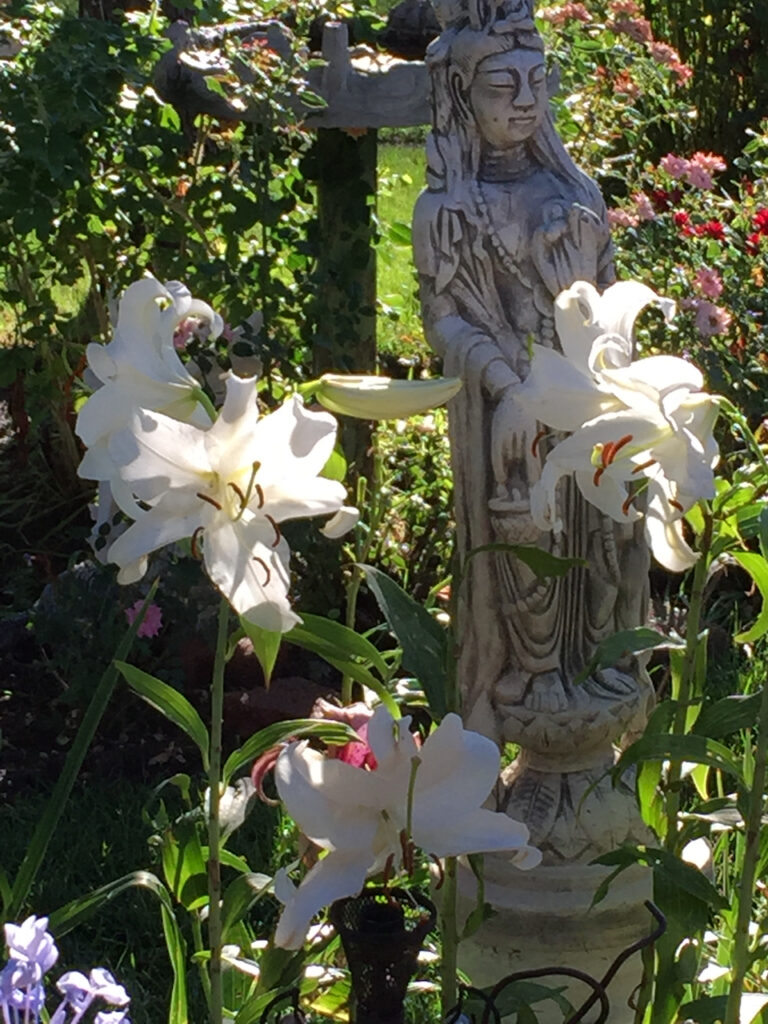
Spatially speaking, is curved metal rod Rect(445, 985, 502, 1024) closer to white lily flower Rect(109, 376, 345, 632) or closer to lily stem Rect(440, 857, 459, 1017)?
lily stem Rect(440, 857, 459, 1017)

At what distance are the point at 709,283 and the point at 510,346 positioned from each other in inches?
68.7

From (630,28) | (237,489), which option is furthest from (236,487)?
(630,28)

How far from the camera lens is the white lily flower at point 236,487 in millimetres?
1010

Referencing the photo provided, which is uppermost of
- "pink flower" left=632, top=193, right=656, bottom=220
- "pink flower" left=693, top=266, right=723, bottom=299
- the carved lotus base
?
"pink flower" left=632, top=193, right=656, bottom=220

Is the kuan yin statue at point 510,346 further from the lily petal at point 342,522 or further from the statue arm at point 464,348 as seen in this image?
the lily petal at point 342,522

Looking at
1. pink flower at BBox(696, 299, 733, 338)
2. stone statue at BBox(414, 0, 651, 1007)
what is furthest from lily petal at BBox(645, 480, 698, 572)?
pink flower at BBox(696, 299, 733, 338)

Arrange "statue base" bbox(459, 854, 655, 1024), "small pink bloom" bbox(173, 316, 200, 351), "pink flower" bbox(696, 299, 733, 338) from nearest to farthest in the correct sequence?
1. "statue base" bbox(459, 854, 655, 1024)
2. "small pink bloom" bbox(173, 316, 200, 351)
3. "pink flower" bbox(696, 299, 733, 338)

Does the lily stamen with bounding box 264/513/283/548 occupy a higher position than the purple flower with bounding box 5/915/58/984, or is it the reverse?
the lily stamen with bounding box 264/513/283/548

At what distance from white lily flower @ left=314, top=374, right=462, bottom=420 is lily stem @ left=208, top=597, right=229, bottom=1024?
0.16 meters

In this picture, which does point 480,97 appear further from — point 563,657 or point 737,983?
point 737,983

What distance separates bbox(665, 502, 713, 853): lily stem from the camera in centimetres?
133

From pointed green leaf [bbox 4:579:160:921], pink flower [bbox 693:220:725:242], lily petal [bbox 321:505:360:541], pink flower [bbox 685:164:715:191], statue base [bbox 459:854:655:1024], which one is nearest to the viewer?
lily petal [bbox 321:505:360:541]

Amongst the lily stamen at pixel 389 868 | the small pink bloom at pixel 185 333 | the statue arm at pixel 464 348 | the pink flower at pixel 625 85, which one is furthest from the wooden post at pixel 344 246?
the lily stamen at pixel 389 868

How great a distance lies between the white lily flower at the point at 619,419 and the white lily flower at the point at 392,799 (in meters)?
0.21
